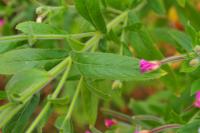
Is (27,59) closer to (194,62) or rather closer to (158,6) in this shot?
(194,62)

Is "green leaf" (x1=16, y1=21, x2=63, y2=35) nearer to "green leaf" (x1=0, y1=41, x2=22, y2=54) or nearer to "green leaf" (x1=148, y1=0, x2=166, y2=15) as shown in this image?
"green leaf" (x1=0, y1=41, x2=22, y2=54)

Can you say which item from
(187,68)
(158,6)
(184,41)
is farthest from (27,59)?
(158,6)

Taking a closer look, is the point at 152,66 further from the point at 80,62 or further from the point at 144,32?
the point at 144,32

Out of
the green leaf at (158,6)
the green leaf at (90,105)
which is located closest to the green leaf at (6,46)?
the green leaf at (90,105)

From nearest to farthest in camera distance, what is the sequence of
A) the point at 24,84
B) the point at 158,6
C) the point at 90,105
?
the point at 24,84
the point at 90,105
the point at 158,6

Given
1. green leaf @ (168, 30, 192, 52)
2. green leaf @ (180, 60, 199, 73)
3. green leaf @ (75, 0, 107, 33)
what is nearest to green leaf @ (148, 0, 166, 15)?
green leaf @ (168, 30, 192, 52)

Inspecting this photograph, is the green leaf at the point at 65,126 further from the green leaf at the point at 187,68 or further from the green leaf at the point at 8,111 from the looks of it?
the green leaf at the point at 187,68

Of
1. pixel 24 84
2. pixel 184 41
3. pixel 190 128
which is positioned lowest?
pixel 190 128

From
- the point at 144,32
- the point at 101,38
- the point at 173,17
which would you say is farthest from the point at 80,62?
the point at 173,17
